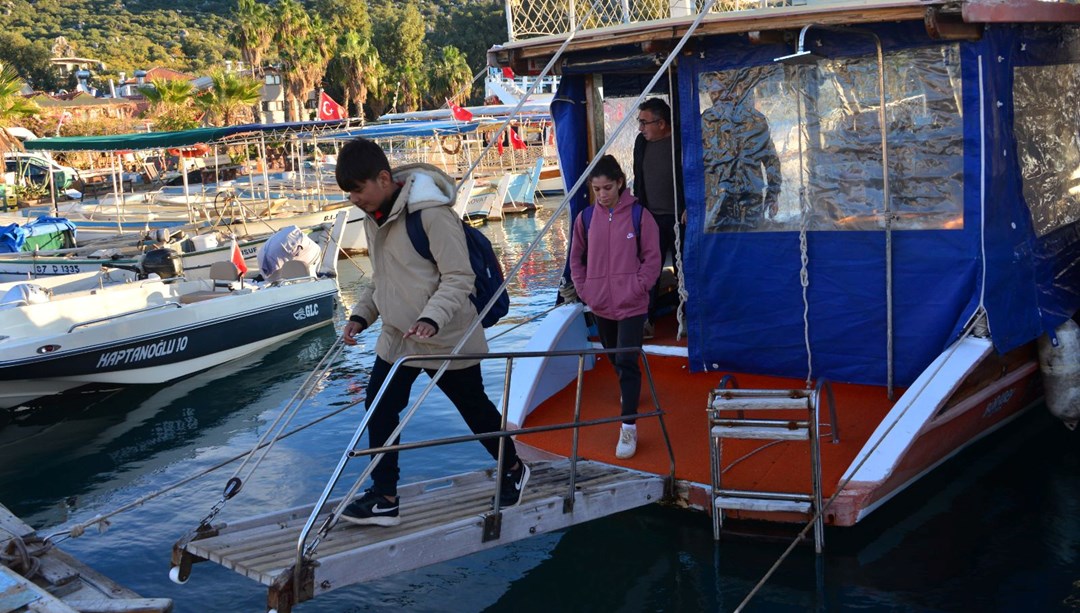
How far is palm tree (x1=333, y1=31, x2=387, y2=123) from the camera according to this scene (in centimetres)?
5659

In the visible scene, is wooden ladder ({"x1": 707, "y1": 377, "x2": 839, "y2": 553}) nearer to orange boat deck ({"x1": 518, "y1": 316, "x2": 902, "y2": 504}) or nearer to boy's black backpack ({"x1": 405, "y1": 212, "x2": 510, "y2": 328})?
orange boat deck ({"x1": 518, "y1": 316, "x2": 902, "y2": 504})

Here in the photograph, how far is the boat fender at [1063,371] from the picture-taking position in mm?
6816

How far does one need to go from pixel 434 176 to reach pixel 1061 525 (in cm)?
449

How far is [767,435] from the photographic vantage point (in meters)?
5.44

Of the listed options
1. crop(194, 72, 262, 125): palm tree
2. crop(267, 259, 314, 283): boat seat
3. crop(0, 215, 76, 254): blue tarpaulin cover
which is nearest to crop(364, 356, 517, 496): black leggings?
crop(267, 259, 314, 283): boat seat

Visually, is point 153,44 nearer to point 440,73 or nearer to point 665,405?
point 440,73

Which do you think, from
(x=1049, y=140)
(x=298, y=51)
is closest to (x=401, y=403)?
(x=1049, y=140)

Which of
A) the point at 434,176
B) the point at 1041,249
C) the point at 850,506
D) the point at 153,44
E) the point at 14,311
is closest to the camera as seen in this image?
the point at 434,176

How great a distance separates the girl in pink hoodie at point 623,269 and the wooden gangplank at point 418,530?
563mm

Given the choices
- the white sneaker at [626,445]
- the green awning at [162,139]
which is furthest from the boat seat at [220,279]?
the white sneaker at [626,445]

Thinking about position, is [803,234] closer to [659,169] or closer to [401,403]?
[659,169]

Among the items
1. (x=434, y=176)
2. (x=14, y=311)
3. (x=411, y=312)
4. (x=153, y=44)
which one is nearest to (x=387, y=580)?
(x=411, y=312)

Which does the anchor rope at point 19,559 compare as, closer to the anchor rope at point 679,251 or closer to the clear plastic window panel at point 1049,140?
the anchor rope at point 679,251

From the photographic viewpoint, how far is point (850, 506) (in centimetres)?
546
